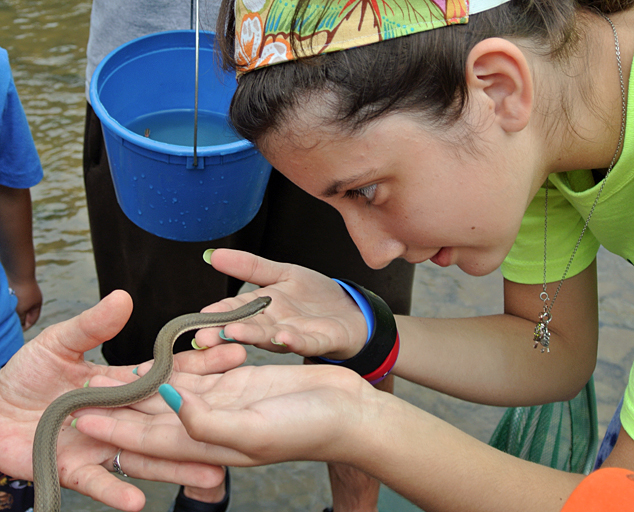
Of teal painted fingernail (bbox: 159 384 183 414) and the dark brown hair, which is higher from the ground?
the dark brown hair

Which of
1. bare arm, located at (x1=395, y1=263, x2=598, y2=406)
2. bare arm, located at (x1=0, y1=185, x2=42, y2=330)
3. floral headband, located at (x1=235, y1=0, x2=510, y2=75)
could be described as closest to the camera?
floral headband, located at (x1=235, y1=0, x2=510, y2=75)

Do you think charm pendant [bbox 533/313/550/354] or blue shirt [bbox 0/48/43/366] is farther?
blue shirt [bbox 0/48/43/366]

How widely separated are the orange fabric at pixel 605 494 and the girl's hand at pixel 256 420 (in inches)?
29.8

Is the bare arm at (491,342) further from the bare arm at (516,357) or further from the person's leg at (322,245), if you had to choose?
the person's leg at (322,245)

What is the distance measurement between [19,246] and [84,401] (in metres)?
1.42

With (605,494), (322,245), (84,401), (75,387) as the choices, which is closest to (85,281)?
(322,245)

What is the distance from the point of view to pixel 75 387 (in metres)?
2.06

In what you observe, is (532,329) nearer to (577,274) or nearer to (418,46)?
(577,274)

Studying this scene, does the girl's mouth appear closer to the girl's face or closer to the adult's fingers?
the girl's face

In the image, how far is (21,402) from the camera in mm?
1972

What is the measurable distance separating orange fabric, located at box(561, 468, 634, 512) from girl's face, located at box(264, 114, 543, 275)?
883mm

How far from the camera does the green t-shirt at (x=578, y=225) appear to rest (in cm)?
178

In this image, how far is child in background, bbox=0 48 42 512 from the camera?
→ 2.41 m

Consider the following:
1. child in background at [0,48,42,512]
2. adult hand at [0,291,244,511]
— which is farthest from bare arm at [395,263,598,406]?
child in background at [0,48,42,512]
